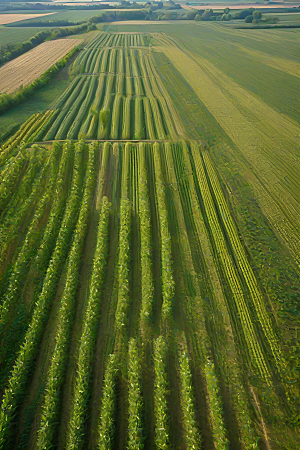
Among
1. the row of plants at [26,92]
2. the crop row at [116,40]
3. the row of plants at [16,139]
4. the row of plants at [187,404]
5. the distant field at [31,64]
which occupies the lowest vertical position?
the row of plants at [187,404]

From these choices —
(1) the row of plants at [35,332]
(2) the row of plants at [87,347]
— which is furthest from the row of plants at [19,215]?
(2) the row of plants at [87,347]

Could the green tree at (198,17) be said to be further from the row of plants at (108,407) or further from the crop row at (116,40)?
the row of plants at (108,407)

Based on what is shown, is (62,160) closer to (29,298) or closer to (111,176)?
(111,176)

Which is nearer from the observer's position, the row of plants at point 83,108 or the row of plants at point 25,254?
the row of plants at point 25,254

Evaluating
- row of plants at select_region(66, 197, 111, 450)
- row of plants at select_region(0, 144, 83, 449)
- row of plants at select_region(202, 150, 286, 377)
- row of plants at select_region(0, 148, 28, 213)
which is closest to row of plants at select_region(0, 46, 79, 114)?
row of plants at select_region(0, 148, 28, 213)

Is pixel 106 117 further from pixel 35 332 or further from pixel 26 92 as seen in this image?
pixel 35 332


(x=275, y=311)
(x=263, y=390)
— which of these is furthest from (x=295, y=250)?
(x=263, y=390)
